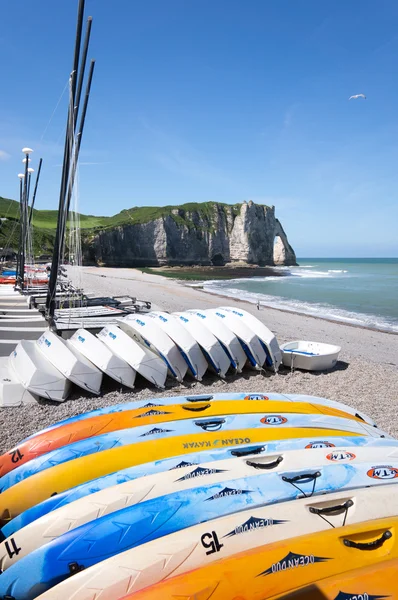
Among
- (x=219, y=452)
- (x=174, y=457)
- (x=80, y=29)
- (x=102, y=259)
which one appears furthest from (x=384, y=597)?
(x=102, y=259)

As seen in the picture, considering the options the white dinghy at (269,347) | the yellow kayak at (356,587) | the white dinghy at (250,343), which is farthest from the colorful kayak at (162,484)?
the white dinghy at (269,347)

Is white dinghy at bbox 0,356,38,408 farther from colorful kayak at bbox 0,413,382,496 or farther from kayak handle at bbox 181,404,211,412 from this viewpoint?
kayak handle at bbox 181,404,211,412

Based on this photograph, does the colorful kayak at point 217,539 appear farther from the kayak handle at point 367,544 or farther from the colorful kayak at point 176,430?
the colorful kayak at point 176,430

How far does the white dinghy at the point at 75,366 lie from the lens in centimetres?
806

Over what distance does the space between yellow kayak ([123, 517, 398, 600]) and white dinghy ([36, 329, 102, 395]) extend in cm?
576

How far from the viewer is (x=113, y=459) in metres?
4.43

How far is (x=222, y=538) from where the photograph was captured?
297cm

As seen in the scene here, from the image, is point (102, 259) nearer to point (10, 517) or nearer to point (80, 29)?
point (80, 29)

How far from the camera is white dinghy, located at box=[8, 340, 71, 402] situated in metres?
7.68

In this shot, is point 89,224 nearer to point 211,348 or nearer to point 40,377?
point 211,348

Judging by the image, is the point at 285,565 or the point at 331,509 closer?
the point at 285,565

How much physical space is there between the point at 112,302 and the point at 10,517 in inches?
561

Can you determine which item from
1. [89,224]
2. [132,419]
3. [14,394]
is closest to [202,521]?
[132,419]

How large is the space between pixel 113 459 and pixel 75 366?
411 centimetres
